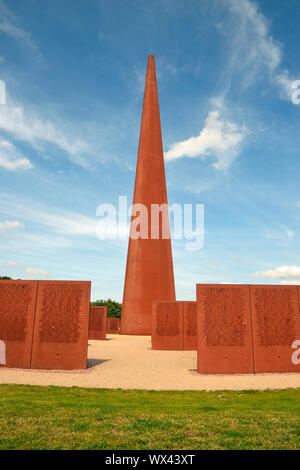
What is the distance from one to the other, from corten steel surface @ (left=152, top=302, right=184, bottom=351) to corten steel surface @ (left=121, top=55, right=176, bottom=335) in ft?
32.6

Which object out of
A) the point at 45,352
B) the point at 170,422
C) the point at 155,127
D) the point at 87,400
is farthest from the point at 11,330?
the point at 155,127

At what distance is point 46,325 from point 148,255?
60.6ft

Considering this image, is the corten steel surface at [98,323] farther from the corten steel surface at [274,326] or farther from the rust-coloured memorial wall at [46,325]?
the corten steel surface at [274,326]

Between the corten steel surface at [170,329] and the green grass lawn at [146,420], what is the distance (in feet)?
35.8

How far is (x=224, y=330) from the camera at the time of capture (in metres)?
11.6

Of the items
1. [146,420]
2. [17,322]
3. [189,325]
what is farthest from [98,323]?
[146,420]

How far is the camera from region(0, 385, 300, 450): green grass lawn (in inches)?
173

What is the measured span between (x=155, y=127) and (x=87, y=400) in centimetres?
2950

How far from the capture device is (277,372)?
11.8m

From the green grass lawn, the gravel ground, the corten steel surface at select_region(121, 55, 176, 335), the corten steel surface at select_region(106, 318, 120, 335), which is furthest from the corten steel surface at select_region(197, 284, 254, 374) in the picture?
the corten steel surface at select_region(106, 318, 120, 335)

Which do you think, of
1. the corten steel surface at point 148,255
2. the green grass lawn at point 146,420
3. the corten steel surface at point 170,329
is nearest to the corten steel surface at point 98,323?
the corten steel surface at point 148,255

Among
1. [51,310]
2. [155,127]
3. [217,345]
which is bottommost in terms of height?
[217,345]

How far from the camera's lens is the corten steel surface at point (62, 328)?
11.8 metres

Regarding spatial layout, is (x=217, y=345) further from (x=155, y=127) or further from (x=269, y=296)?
(x=155, y=127)
